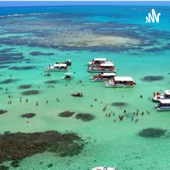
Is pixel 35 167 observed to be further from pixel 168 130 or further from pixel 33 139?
pixel 168 130

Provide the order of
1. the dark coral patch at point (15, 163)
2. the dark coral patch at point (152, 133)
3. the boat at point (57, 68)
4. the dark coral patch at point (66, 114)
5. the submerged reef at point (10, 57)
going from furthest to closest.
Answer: the submerged reef at point (10, 57) < the boat at point (57, 68) < the dark coral patch at point (66, 114) < the dark coral patch at point (152, 133) < the dark coral patch at point (15, 163)

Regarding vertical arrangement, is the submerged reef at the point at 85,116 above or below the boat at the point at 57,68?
below

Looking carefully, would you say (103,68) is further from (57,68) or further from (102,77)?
(57,68)

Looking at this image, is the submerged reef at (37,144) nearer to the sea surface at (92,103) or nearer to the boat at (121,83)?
the sea surface at (92,103)

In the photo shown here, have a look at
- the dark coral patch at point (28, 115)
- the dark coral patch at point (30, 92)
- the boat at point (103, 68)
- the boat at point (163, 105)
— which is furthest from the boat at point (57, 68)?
the boat at point (163, 105)

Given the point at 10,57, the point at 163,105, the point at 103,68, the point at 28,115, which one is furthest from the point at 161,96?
the point at 10,57
